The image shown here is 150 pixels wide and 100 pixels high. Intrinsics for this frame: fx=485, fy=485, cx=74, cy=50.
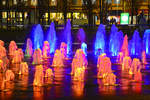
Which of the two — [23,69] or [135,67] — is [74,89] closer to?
[23,69]

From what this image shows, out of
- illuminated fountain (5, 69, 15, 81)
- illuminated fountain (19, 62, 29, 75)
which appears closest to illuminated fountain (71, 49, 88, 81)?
illuminated fountain (19, 62, 29, 75)

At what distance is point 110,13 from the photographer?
167 feet

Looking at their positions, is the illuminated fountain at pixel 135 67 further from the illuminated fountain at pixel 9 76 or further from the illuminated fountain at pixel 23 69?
the illuminated fountain at pixel 9 76

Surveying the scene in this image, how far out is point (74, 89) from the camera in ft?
39.0

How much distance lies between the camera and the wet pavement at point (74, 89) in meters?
11.0

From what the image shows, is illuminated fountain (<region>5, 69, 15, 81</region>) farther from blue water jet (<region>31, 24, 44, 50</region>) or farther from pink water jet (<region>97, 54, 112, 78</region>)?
blue water jet (<region>31, 24, 44, 50</region>)

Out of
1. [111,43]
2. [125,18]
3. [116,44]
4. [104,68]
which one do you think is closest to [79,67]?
[104,68]

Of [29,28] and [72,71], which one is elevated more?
[29,28]

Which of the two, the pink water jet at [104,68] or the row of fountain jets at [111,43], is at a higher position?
the row of fountain jets at [111,43]

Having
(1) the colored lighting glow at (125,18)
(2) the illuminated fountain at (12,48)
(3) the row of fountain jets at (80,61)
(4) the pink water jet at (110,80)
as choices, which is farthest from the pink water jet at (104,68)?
(1) the colored lighting glow at (125,18)

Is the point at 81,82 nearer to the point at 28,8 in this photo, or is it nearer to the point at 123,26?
the point at 123,26

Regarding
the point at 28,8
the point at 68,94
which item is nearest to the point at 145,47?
the point at 68,94

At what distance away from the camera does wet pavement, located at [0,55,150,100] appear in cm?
1101

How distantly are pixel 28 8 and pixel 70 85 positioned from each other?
36454 mm
